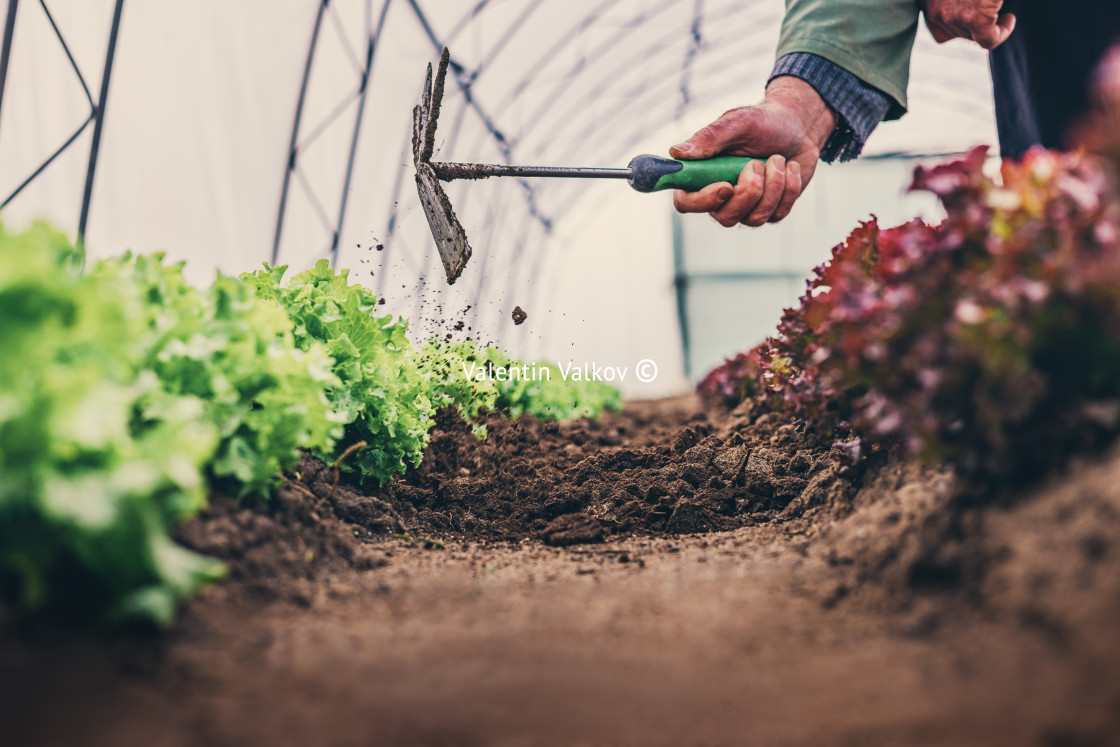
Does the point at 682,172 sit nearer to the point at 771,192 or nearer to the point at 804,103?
the point at 771,192

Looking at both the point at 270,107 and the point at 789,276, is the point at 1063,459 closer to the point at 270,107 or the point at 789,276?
the point at 270,107

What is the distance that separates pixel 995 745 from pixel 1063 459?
71 cm

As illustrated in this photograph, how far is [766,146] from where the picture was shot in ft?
11.0

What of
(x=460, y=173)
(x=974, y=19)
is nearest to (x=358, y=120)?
(x=460, y=173)

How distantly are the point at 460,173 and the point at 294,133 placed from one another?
2.35m

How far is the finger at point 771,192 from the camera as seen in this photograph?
329 centimetres

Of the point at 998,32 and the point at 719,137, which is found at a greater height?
the point at 998,32

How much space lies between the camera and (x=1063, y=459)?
1483mm

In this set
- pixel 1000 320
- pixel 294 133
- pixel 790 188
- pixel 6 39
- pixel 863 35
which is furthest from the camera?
pixel 294 133

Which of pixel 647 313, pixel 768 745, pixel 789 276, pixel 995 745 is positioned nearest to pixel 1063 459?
pixel 995 745

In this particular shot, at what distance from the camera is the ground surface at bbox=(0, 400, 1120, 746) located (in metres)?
1.13

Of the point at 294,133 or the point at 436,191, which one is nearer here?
the point at 436,191

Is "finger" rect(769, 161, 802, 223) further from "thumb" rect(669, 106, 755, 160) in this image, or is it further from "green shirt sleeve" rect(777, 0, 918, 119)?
"green shirt sleeve" rect(777, 0, 918, 119)

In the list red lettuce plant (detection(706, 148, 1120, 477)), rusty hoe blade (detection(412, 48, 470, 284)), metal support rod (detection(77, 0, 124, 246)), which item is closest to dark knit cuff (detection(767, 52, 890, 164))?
rusty hoe blade (detection(412, 48, 470, 284))
